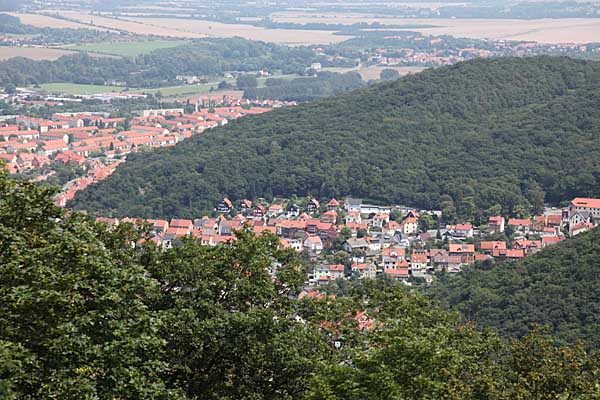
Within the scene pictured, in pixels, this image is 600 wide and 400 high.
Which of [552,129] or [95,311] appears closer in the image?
[95,311]

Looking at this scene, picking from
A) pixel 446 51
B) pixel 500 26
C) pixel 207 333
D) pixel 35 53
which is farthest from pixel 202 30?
pixel 207 333

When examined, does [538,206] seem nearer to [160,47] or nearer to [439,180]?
[439,180]

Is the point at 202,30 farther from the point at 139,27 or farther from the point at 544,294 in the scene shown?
the point at 544,294

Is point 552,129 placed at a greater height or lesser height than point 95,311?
lesser

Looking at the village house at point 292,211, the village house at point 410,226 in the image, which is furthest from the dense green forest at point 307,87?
the village house at point 410,226

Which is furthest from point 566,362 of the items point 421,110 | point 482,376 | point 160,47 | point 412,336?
point 160,47

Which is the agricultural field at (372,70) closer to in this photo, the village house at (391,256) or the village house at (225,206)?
the village house at (225,206)

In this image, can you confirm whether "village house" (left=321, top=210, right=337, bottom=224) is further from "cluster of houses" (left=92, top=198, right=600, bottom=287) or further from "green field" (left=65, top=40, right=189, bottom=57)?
"green field" (left=65, top=40, right=189, bottom=57)
